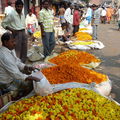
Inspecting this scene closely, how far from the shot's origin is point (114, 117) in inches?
135

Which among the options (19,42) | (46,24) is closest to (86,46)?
(46,24)

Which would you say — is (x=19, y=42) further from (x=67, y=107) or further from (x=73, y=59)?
(x=67, y=107)

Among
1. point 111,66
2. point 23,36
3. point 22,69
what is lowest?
point 111,66

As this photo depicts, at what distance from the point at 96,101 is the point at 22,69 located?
1.50 meters

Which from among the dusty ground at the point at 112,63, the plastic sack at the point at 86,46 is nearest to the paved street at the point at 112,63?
the dusty ground at the point at 112,63

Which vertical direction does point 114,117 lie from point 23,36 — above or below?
below

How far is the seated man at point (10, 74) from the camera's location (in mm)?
3518

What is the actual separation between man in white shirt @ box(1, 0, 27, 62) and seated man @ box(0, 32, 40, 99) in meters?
1.97

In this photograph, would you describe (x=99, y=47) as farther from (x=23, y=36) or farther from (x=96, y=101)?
(x=96, y=101)

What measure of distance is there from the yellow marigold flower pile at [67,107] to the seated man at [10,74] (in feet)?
1.34

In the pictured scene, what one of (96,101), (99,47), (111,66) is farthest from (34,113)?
(99,47)

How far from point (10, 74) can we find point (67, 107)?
3.50 ft

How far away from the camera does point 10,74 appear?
358 cm

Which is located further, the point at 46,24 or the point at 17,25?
the point at 46,24
